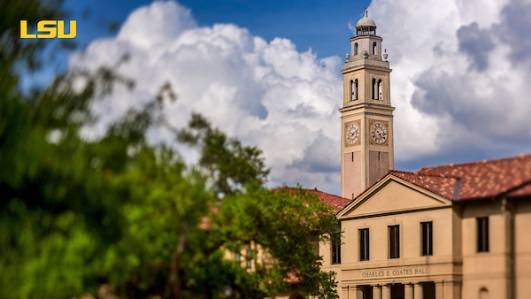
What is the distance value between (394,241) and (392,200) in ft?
7.93

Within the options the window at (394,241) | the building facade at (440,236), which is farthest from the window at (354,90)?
the window at (394,241)

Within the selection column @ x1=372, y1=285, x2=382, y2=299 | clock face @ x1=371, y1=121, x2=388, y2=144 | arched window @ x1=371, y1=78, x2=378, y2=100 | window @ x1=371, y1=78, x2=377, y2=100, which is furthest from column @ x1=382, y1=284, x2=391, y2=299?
window @ x1=371, y1=78, x2=377, y2=100

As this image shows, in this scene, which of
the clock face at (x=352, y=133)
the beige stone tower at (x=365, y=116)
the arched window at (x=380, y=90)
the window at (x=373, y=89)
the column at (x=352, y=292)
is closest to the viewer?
the column at (x=352, y=292)

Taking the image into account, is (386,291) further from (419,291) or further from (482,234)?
(482,234)

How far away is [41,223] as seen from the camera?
31.5 metres

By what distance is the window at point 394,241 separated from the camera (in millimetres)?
70375

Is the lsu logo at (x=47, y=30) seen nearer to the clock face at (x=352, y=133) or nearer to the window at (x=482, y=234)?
the window at (x=482, y=234)

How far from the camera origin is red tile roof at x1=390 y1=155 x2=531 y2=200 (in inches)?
2394

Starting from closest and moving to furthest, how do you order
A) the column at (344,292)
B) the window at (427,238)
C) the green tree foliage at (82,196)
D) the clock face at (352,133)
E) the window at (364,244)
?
the green tree foliage at (82,196)
the window at (427,238)
the window at (364,244)
the column at (344,292)
the clock face at (352,133)

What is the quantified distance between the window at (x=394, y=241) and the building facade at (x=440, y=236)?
0.06m

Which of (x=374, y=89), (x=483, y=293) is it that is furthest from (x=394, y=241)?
Result: (x=374, y=89)

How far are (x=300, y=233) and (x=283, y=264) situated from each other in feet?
7.27

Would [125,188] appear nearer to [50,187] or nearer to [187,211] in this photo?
[50,187]

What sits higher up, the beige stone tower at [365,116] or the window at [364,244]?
the beige stone tower at [365,116]
